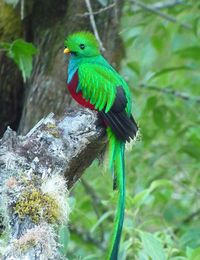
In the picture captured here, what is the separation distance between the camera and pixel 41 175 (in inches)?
109

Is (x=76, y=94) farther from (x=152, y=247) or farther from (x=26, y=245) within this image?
(x=26, y=245)

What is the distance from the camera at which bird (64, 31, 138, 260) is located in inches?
120

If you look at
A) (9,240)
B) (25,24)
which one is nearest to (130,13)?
(25,24)

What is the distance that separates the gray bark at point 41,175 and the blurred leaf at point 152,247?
45cm

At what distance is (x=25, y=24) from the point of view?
14.3 feet

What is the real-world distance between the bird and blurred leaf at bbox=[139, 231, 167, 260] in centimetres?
35

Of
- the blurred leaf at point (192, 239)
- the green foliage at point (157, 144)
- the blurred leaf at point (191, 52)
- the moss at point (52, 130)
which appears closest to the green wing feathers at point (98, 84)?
the moss at point (52, 130)

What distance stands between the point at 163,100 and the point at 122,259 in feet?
6.67

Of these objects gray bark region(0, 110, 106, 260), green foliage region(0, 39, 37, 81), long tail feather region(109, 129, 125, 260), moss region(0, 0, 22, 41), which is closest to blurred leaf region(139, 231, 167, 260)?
long tail feather region(109, 129, 125, 260)

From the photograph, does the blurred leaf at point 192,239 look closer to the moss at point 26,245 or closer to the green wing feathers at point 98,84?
the green wing feathers at point 98,84

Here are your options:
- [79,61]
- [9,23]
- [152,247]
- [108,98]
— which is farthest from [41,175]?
[9,23]

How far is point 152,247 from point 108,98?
1.99 feet

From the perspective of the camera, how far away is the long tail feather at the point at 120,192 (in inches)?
116

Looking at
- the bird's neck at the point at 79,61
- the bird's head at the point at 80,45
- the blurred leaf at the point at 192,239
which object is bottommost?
the blurred leaf at the point at 192,239
